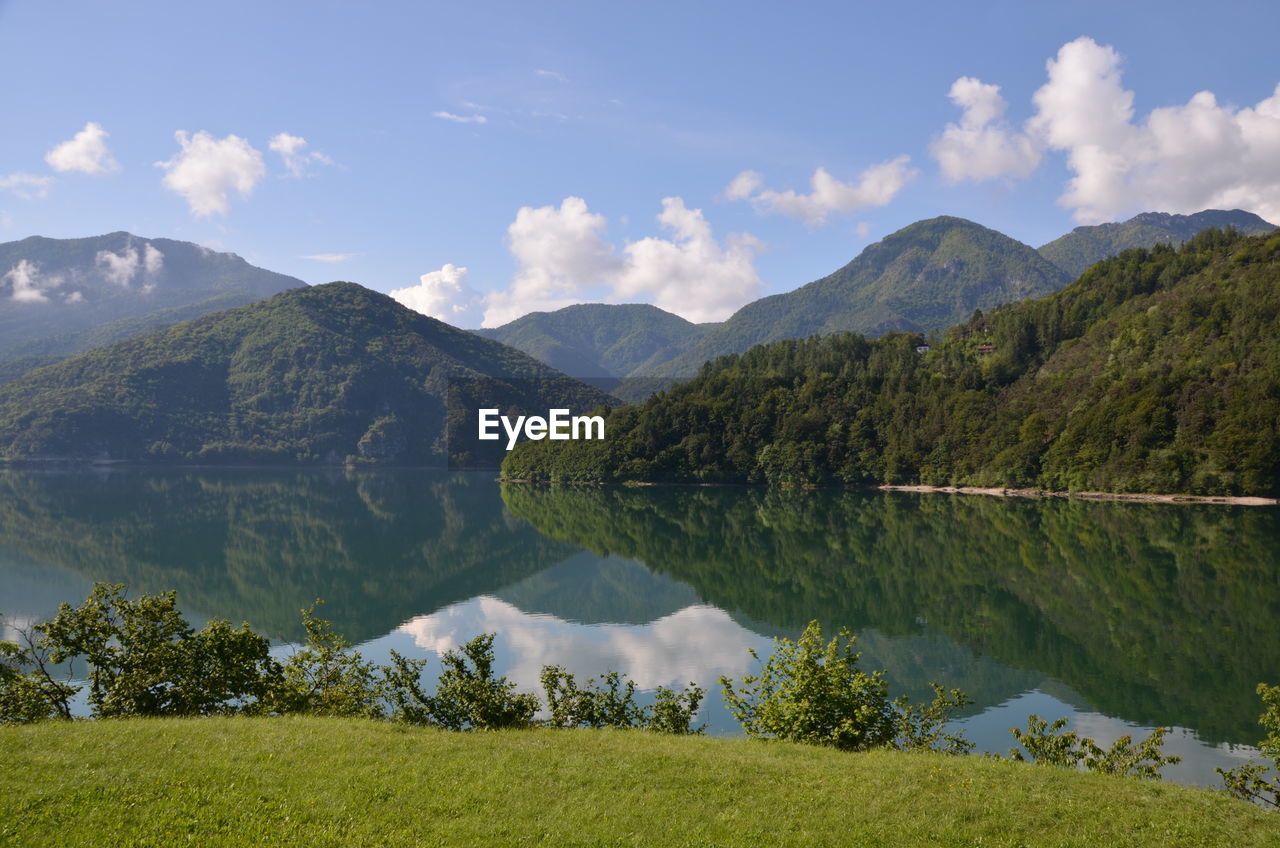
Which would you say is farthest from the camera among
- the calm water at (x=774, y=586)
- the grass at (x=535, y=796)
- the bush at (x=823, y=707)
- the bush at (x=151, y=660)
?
the calm water at (x=774, y=586)

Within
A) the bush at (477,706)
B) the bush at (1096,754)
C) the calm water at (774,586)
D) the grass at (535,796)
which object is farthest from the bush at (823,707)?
the calm water at (774,586)

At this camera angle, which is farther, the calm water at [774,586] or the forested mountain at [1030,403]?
the forested mountain at [1030,403]

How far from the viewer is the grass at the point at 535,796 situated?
12.6m

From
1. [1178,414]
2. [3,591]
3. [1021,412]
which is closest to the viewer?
[3,591]

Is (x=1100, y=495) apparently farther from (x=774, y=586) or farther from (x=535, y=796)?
(x=535, y=796)

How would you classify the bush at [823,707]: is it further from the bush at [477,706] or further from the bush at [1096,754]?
the bush at [477,706]

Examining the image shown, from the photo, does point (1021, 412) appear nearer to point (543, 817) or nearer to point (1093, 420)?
point (1093, 420)

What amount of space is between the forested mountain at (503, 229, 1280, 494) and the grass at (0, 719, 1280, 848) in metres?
111

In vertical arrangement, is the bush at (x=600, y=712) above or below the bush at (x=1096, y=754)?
below

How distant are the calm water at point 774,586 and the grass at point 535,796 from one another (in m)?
12.7

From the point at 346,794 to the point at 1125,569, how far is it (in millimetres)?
63823

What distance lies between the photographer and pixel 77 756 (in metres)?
14.5

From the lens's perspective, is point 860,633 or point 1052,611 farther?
point 1052,611

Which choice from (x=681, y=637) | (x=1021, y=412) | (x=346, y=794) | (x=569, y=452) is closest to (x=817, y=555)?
(x=681, y=637)
